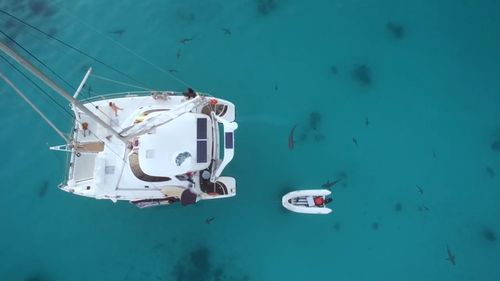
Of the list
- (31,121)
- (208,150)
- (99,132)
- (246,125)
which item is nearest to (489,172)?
(246,125)

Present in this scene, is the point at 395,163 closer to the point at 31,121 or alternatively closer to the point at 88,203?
the point at 88,203

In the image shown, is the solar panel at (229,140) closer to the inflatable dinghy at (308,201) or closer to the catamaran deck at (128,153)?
the catamaran deck at (128,153)

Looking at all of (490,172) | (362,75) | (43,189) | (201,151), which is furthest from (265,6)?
(43,189)

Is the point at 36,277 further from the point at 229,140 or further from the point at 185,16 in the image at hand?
the point at 185,16

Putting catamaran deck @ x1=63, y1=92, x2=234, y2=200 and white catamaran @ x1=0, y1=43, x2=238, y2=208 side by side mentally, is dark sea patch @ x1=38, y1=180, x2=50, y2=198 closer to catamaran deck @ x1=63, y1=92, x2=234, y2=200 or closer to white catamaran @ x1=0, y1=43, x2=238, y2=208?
white catamaran @ x1=0, y1=43, x2=238, y2=208

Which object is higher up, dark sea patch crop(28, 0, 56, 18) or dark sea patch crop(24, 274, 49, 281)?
dark sea patch crop(28, 0, 56, 18)

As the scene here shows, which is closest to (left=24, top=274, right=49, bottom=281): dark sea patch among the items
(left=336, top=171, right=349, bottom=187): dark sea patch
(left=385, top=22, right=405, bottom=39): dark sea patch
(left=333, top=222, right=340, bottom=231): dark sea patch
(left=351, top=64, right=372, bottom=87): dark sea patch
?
(left=333, top=222, right=340, bottom=231): dark sea patch

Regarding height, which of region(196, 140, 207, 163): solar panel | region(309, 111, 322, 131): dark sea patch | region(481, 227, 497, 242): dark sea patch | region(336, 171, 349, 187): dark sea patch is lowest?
region(481, 227, 497, 242): dark sea patch
